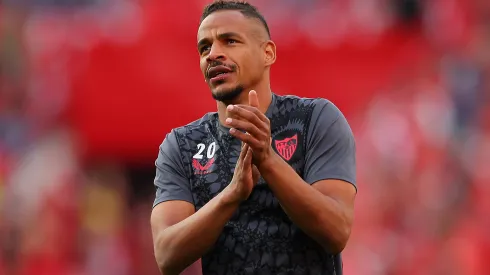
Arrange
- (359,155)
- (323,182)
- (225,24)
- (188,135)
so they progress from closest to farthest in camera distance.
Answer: (323,182) → (225,24) → (188,135) → (359,155)

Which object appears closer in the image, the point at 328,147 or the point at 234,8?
the point at 328,147

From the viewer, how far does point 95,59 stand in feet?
36.7

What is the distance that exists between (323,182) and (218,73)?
1.99ft

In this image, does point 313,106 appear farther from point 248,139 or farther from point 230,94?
point 248,139

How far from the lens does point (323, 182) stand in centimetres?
410

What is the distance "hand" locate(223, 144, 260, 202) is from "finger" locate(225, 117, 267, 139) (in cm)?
7

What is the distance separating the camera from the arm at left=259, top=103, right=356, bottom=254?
3.81 m

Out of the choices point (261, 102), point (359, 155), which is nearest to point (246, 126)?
point (261, 102)

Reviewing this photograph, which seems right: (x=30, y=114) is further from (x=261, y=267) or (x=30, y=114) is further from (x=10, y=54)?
(x=261, y=267)

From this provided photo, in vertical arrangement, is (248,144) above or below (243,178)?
above

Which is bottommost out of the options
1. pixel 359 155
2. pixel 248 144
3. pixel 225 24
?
pixel 248 144

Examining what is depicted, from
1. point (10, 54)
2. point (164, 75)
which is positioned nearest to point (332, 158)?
point (164, 75)

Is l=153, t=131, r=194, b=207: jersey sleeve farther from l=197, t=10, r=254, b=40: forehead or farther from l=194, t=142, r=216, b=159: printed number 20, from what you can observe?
l=197, t=10, r=254, b=40: forehead

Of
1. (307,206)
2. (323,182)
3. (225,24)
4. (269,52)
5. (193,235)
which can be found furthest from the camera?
(269,52)
